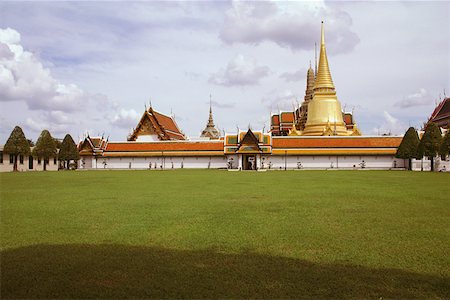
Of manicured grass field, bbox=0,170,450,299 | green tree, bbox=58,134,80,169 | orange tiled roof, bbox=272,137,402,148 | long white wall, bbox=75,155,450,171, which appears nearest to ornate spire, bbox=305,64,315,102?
orange tiled roof, bbox=272,137,402,148

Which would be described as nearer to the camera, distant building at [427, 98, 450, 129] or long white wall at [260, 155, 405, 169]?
long white wall at [260, 155, 405, 169]

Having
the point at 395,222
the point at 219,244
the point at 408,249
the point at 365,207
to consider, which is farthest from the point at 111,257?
the point at 365,207

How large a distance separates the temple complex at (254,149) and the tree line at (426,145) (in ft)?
10.1

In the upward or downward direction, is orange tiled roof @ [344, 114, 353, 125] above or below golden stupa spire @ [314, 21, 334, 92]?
below

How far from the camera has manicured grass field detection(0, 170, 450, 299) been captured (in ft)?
18.9

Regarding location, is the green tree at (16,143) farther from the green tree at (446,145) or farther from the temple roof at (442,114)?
the temple roof at (442,114)

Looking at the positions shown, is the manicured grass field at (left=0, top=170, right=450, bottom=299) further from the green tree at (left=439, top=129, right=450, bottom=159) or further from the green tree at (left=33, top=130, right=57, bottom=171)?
the green tree at (left=33, top=130, right=57, bottom=171)

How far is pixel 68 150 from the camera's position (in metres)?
56.4

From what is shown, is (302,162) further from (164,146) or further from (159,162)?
(159,162)

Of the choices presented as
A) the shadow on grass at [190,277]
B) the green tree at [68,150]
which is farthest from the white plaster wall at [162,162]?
the shadow on grass at [190,277]

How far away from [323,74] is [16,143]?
45.2 m

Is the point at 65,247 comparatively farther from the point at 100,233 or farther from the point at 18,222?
the point at 18,222

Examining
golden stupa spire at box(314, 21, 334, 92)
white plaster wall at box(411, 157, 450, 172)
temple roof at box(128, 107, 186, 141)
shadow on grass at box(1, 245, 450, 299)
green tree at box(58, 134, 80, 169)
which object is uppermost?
golden stupa spire at box(314, 21, 334, 92)

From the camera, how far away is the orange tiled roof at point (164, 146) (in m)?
57.9
